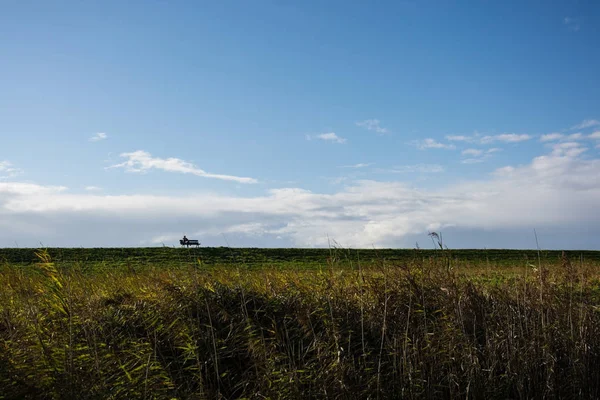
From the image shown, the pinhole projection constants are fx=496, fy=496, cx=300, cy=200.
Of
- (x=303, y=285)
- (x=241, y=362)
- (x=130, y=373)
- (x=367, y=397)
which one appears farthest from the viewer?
(x=303, y=285)

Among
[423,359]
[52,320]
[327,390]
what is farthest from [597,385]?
[52,320]

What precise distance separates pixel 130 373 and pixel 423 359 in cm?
417

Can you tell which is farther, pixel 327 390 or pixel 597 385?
pixel 597 385

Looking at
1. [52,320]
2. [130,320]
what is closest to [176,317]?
[130,320]

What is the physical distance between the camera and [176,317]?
775 cm

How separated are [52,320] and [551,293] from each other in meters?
8.81

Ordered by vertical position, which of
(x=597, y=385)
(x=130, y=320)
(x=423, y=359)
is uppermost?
(x=130, y=320)

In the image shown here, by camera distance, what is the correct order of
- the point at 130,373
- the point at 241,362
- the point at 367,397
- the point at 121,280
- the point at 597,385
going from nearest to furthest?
the point at 130,373 → the point at 367,397 → the point at 241,362 → the point at 597,385 → the point at 121,280

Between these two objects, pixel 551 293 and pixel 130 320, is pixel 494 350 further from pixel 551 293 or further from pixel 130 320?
pixel 130 320

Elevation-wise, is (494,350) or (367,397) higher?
(494,350)

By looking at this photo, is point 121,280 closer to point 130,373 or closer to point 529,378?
point 130,373

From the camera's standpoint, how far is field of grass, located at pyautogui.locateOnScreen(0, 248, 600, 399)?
20.7 ft

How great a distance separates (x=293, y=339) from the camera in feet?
25.4

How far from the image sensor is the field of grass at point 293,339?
6.31 meters
